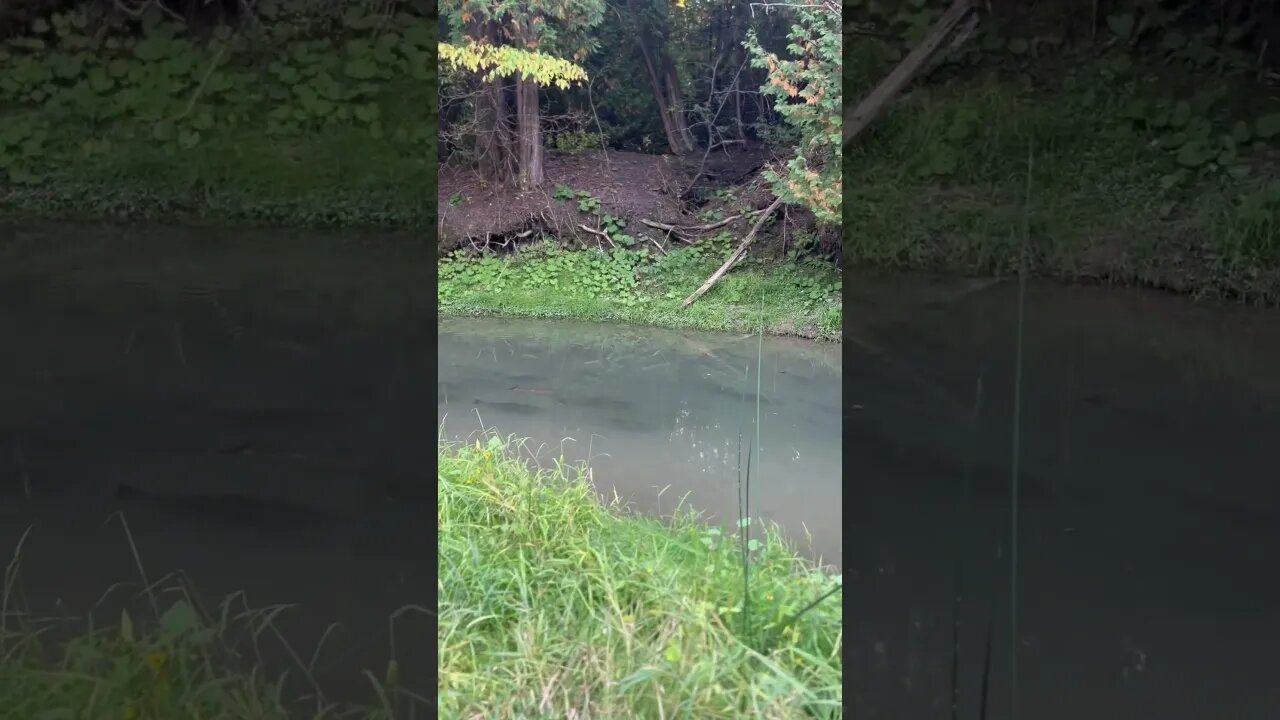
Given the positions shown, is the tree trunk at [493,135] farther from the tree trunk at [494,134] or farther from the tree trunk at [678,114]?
the tree trunk at [678,114]

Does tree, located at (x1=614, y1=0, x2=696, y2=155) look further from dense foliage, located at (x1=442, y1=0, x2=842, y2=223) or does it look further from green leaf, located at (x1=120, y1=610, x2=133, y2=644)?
green leaf, located at (x1=120, y1=610, x2=133, y2=644)

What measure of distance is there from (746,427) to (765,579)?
1636 mm

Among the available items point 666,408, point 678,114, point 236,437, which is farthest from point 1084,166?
point 678,114

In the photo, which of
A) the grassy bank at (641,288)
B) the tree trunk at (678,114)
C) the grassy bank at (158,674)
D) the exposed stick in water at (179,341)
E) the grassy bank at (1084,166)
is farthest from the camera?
the tree trunk at (678,114)

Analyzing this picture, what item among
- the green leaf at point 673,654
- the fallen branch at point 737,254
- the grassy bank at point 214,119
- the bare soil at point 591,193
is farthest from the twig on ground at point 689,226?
the green leaf at point 673,654

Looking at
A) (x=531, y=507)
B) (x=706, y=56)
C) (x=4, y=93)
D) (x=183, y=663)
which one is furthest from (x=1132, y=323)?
A: (x=706, y=56)

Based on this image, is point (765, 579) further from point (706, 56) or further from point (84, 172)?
point (706, 56)

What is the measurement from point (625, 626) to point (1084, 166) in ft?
3.44

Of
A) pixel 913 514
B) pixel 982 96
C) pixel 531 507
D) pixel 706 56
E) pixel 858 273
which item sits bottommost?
pixel 531 507

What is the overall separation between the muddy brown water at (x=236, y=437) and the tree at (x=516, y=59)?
3.43 m

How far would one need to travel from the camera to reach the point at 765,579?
41.6 inches

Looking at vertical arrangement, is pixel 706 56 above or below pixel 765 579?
above

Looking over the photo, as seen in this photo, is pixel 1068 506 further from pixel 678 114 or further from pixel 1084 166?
pixel 678 114

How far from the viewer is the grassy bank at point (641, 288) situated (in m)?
4.28
